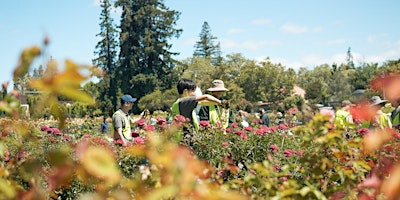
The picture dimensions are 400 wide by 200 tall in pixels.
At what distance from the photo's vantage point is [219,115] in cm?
520

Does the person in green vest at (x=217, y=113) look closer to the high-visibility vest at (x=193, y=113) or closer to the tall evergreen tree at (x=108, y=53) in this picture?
the high-visibility vest at (x=193, y=113)

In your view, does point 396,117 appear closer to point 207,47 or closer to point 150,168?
point 150,168

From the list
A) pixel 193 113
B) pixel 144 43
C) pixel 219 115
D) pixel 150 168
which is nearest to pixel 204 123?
pixel 193 113

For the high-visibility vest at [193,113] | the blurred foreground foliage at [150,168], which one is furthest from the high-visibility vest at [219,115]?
the blurred foreground foliage at [150,168]

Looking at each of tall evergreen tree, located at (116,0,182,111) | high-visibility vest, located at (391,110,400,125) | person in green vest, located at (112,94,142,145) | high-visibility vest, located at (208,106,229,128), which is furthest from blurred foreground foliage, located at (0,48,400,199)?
tall evergreen tree, located at (116,0,182,111)

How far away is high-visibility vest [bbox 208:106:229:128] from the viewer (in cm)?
513

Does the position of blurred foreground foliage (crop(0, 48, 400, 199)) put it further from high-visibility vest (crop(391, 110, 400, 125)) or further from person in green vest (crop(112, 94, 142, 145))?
high-visibility vest (crop(391, 110, 400, 125))

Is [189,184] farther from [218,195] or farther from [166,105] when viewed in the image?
[166,105]

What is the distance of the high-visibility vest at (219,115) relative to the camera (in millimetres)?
5133

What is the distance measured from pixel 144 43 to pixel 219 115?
52333 millimetres

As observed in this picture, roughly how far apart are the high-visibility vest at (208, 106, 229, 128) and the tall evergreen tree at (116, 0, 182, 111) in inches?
1976

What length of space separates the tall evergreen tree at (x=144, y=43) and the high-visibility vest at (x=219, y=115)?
165 ft

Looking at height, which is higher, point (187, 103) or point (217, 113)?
point (187, 103)

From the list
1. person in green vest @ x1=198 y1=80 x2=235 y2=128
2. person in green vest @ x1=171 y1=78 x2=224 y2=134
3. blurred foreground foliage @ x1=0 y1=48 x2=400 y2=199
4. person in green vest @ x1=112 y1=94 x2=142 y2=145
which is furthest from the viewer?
person in green vest @ x1=112 y1=94 x2=142 y2=145
